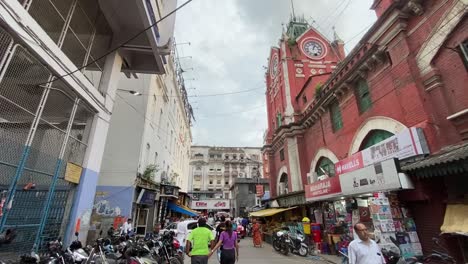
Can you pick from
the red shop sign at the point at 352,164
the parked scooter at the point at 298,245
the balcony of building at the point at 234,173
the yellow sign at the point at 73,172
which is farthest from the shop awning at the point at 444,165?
the balcony of building at the point at 234,173

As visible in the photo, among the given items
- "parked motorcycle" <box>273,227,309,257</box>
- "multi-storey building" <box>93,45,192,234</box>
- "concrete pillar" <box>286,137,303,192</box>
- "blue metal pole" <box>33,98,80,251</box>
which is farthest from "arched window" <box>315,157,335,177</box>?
"blue metal pole" <box>33,98,80,251</box>

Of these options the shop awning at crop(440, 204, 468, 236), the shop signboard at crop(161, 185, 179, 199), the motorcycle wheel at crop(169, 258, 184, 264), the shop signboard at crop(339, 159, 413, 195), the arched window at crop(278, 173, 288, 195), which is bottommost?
the motorcycle wheel at crop(169, 258, 184, 264)

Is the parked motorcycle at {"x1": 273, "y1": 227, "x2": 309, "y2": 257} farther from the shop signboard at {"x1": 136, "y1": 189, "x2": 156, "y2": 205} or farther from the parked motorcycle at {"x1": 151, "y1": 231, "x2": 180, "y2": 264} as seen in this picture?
the shop signboard at {"x1": 136, "y1": 189, "x2": 156, "y2": 205}

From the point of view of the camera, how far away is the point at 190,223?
1196cm

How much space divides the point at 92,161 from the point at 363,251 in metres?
8.80

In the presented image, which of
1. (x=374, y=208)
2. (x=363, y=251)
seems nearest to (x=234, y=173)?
(x=374, y=208)

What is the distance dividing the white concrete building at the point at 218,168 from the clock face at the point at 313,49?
1401 inches

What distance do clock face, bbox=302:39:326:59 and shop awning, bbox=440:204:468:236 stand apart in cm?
1982

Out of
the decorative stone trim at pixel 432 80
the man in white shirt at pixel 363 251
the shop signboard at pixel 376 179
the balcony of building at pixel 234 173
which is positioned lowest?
the man in white shirt at pixel 363 251

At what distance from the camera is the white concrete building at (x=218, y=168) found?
185ft

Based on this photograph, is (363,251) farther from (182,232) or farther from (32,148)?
(182,232)

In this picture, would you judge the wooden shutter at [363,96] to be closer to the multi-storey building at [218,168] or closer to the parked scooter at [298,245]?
the parked scooter at [298,245]

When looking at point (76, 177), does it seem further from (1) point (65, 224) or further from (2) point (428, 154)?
(2) point (428, 154)

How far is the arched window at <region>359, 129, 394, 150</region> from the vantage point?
10.7 metres
